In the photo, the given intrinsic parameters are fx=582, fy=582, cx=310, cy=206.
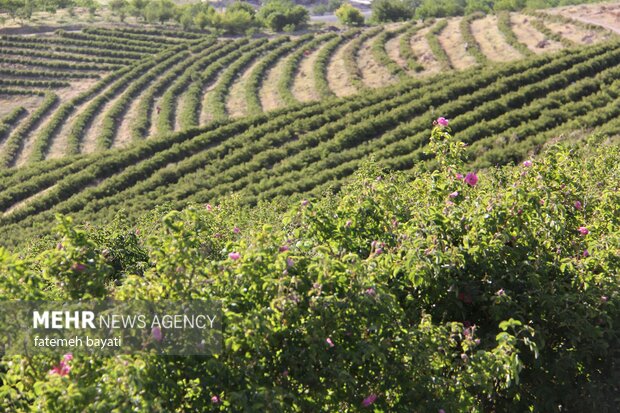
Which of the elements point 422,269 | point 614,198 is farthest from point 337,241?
point 614,198

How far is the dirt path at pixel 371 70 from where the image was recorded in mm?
42000

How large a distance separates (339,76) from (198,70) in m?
14.1

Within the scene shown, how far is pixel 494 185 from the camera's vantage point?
10.6m

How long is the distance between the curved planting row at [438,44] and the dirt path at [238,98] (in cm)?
1476

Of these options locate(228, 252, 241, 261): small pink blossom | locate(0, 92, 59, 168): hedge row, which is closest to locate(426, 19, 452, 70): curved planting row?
locate(0, 92, 59, 168): hedge row

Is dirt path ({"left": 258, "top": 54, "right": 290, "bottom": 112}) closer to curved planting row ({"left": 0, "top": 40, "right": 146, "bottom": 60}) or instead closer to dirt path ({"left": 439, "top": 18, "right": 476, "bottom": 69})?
dirt path ({"left": 439, "top": 18, "right": 476, "bottom": 69})

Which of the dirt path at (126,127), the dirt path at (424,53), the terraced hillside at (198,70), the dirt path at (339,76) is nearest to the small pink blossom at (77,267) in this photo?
the dirt path at (126,127)

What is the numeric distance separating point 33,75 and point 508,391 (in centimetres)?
5641

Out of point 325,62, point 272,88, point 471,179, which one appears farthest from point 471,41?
point 471,179

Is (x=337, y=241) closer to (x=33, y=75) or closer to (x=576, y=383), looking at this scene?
(x=576, y=383)

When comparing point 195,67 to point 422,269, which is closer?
point 422,269

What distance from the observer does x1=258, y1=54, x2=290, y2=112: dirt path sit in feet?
135

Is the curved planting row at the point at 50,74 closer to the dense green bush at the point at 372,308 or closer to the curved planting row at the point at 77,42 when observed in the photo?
the curved planting row at the point at 77,42

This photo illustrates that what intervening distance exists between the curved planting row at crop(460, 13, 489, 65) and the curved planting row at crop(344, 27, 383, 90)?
8355mm
